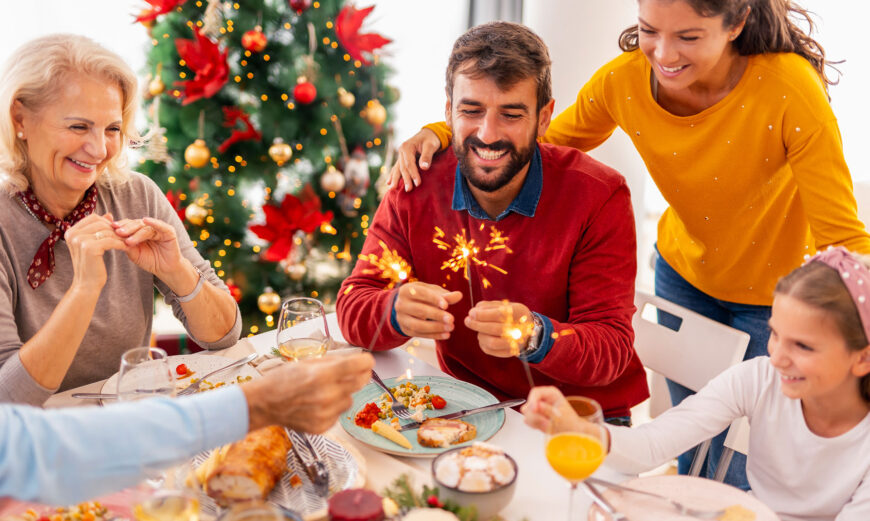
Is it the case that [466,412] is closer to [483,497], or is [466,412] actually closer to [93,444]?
[483,497]

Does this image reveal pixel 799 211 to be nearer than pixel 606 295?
No

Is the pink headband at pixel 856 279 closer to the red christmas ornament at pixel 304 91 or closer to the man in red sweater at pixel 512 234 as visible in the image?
the man in red sweater at pixel 512 234

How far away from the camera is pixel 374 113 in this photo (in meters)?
3.46

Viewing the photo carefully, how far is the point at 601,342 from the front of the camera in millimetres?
1848

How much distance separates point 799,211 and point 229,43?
2.37 meters

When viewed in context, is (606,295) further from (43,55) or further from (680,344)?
(43,55)

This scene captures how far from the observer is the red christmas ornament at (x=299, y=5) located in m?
3.22

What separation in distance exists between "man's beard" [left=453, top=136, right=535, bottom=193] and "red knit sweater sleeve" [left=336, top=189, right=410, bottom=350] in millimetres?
264

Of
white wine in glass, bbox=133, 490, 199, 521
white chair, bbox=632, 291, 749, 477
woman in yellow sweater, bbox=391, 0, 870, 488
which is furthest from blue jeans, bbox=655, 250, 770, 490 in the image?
white wine in glass, bbox=133, 490, 199, 521

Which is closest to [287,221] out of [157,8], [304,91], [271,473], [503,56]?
[304,91]

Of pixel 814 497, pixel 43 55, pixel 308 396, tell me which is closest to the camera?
pixel 308 396

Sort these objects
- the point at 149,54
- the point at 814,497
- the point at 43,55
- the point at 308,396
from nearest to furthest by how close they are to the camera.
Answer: the point at 308,396 → the point at 814,497 → the point at 43,55 → the point at 149,54

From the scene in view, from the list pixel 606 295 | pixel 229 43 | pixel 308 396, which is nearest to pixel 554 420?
pixel 308 396

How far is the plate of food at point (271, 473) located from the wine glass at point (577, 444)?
1.24ft
